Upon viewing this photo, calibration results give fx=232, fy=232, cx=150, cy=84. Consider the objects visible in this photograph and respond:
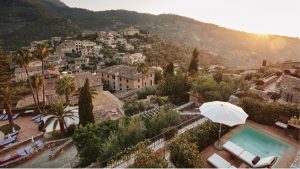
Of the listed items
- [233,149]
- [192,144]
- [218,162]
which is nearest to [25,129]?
[192,144]

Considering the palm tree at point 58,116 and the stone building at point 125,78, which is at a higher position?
the palm tree at point 58,116

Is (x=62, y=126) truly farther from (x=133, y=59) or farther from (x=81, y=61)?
(x=81, y=61)

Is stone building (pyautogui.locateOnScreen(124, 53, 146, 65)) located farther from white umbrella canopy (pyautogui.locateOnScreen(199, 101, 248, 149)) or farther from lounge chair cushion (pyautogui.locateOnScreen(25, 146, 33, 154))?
white umbrella canopy (pyautogui.locateOnScreen(199, 101, 248, 149))

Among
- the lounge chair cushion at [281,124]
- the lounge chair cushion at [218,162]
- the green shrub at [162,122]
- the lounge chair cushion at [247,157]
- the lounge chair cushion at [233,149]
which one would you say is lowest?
the green shrub at [162,122]

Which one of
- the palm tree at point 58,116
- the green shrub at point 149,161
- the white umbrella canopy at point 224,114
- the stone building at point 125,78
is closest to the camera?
the green shrub at point 149,161

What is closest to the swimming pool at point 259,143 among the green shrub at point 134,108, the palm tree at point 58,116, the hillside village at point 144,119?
the hillside village at point 144,119

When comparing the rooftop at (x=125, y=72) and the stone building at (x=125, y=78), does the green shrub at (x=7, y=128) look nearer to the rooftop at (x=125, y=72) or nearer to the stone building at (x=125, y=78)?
the stone building at (x=125, y=78)

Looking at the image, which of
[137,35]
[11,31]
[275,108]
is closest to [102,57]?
[137,35]
